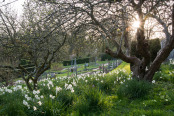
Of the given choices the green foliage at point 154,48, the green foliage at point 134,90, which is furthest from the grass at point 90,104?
the green foliage at point 154,48

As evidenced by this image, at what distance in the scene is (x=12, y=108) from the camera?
3.51 m

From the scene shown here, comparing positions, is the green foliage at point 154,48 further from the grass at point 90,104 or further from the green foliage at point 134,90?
the green foliage at point 134,90

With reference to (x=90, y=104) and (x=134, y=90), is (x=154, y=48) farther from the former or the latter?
(x=90, y=104)

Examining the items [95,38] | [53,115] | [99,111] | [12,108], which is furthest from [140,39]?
[12,108]

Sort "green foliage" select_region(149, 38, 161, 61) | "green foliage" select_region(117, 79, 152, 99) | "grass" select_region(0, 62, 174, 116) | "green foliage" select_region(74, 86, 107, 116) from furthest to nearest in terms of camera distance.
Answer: "green foliage" select_region(149, 38, 161, 61)
"green foliage" select_region(117, 79, 152, 99)
"green foliage" select_region(74, 86, 107, 116)
"grass" select_region(0, 62, 174, 116)

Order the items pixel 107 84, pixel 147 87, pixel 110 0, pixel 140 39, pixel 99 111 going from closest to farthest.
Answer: pixel 110 0 → pixel 99 111 → pixel 147 87 → pixel 140 39 → pixel 107 84

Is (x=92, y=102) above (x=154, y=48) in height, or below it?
below

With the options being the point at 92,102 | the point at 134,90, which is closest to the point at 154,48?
the point at 134,90

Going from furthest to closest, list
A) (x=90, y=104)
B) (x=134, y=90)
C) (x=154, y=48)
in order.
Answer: (x=154, y=48), (x=134, y=90), (x=90, y=104)

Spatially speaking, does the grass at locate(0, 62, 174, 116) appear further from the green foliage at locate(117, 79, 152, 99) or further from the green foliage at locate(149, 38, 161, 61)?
the green foliage at locate(149, 38, 161, 61)

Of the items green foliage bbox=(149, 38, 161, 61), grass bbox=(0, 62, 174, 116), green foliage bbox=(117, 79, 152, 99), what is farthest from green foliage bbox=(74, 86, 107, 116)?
green foliage bbox=(149, 38, 161, 61)

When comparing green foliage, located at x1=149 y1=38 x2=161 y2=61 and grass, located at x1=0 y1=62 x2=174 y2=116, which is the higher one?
green foliage, located at x1=149 y1=38 x2=161 y2=61

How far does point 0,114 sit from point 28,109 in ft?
2.67

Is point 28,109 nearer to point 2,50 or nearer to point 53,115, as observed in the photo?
point 53,115
